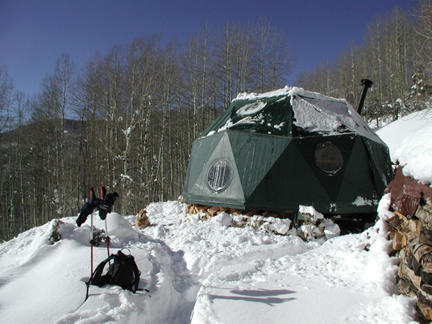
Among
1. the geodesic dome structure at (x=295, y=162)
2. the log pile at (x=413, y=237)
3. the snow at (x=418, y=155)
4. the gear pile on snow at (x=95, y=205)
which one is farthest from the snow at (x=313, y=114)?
the gear pile on snow at (x=95, y=205)

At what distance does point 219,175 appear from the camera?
23.2ft

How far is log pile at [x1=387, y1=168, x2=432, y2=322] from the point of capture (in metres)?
2.22

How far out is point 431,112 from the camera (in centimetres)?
1299

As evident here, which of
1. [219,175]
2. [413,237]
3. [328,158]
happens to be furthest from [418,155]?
[219,175]

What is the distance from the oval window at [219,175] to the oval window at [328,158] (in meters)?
2.21

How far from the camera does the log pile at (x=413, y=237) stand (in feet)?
7.28

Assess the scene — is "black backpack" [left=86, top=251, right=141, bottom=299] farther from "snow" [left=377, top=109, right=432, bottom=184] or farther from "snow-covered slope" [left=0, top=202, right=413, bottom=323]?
"snow" [left=377, top=109, right=432, bottom=184]

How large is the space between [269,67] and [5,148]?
21371 mm

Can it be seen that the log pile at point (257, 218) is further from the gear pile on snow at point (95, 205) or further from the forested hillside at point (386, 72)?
the forested hillside at point (386, 72)

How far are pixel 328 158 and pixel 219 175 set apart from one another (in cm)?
274

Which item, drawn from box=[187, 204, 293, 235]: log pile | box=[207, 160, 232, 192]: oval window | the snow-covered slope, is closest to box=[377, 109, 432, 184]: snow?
the snow-covered slope

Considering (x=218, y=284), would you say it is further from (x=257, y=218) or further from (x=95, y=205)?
(x=257, y=218)

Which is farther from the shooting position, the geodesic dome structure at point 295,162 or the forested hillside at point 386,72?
the forested hillside at point 386,72

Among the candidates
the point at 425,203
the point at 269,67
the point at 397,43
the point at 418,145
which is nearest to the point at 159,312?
the point at 425,203
